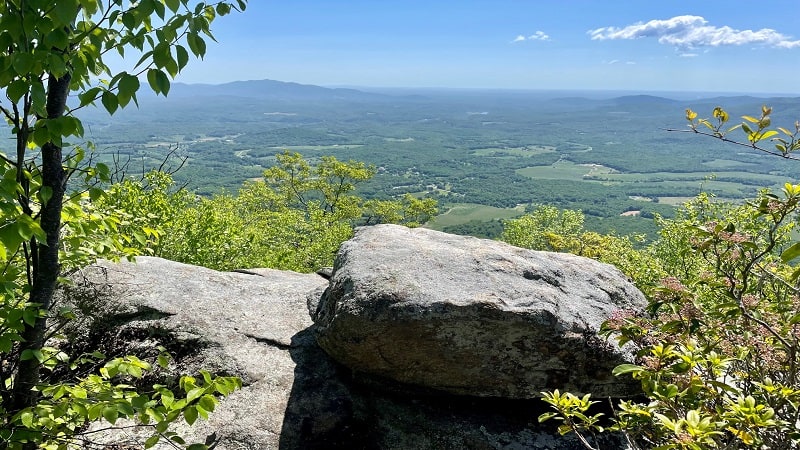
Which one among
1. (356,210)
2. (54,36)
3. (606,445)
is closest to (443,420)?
(606,445)

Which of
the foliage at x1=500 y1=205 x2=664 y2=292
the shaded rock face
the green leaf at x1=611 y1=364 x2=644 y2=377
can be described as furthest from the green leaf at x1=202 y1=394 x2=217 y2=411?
the foliage at x1=500 y1=205 x2=664 y2=292

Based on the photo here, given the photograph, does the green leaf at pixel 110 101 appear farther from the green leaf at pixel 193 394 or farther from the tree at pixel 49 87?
the green leaf at pixel 193 394

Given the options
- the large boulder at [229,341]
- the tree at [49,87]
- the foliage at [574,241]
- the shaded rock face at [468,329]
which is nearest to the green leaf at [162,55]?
the tree at [49,87]

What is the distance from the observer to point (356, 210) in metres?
41.8

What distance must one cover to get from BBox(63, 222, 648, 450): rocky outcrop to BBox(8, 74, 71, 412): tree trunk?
2470 mm

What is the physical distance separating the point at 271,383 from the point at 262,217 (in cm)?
3097

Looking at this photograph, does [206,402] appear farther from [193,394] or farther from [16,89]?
[16,89]

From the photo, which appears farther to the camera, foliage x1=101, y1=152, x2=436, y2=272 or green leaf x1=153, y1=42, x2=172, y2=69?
foliage x1=101, y1=152, x2=436, y2=272

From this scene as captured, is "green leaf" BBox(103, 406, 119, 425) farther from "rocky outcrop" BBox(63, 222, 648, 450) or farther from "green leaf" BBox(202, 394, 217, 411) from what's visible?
"rocky outcrop" BBox(63, 222, 648, 450)

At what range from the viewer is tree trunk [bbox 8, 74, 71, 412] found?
4.28 metres

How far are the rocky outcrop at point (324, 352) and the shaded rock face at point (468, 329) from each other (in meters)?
0.05

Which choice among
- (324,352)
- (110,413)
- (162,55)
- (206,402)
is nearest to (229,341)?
(324,352)

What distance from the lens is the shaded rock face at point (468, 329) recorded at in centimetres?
738

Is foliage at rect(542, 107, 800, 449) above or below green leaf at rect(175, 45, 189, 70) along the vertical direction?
below
